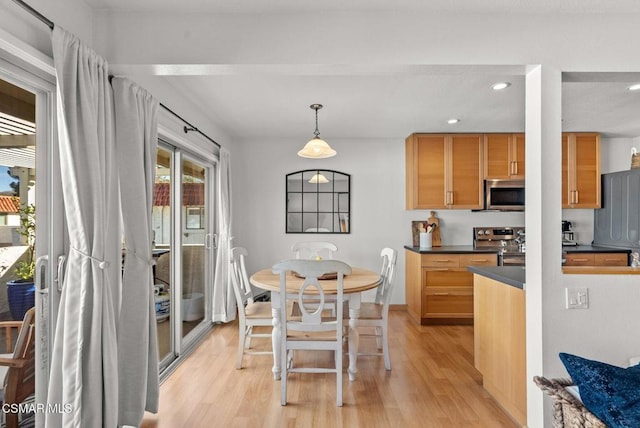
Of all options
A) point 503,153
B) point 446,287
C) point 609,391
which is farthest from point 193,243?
point 503,153

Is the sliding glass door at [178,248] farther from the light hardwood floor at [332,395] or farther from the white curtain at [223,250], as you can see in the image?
the light hardwood floor at [332,395]

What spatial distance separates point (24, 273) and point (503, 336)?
2753mm

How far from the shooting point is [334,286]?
9.70 ft

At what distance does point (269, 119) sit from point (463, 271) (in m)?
2.92

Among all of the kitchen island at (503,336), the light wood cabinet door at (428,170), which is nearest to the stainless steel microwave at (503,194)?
the light wood cabinet door at (428,170)

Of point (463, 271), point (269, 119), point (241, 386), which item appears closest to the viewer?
point (241, 386)

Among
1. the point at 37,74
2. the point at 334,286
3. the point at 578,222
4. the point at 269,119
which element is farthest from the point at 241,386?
the point at 578,222

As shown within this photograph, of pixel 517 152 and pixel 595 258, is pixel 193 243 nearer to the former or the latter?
pixel 517 152

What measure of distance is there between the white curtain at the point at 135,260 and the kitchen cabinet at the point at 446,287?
3169 millimetres

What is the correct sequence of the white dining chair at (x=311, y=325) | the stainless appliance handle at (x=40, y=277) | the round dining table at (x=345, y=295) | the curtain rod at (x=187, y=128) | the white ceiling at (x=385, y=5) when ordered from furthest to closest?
the curtain rod at (x=187, y=128) → the round dining table at (x=345, y=295) → the white dining chair at (x=311, y=325) → the white ceiling at (x=385, y=5) → the stainless appliance handle at (x=40, y=277)

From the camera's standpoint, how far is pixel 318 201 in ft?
17.5

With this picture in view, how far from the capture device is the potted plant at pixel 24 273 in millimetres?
1724

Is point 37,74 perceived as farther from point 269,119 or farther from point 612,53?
point 612,53

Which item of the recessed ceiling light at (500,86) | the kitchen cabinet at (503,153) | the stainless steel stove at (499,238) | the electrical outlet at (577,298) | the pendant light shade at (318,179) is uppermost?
the recessed ceiling light at (500,86)
